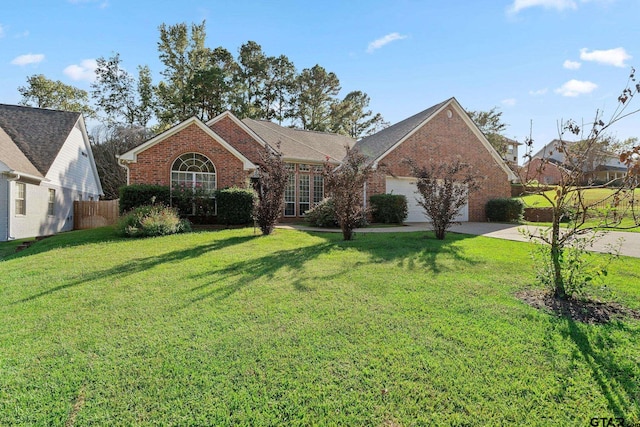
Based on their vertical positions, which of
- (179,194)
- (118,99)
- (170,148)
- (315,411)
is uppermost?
(118,99)

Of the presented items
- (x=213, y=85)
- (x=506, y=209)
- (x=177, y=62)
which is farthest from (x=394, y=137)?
(x=177, y=62)

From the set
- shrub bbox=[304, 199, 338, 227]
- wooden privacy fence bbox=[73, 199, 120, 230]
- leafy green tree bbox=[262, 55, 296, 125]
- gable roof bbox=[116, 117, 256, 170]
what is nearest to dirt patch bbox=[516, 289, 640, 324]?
shrub bbox=[304, 199, 338, 227]

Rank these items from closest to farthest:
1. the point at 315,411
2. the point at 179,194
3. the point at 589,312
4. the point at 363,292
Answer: the point at 315,411, the point at 589,312, the point at 363,292, the point at 179,194

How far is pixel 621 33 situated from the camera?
6.09 metres

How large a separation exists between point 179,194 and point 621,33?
13.5m

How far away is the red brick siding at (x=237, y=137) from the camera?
55.8 ft

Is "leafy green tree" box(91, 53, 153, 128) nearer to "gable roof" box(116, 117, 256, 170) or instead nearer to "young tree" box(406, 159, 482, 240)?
"gable roof" box(116, 117, 256, 170)

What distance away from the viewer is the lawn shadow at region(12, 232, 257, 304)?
18.3ft

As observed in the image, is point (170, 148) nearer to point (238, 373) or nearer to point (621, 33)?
point (238, 373)

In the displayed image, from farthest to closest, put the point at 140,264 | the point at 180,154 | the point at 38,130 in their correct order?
the point at 38,130
the point at 180,154
the point at 140,264

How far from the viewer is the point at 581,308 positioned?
4.46 m

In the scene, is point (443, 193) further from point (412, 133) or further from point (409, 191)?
point (412, 133)

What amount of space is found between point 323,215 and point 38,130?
16.0 m

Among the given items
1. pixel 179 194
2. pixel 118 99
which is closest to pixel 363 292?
pixel 179 194
